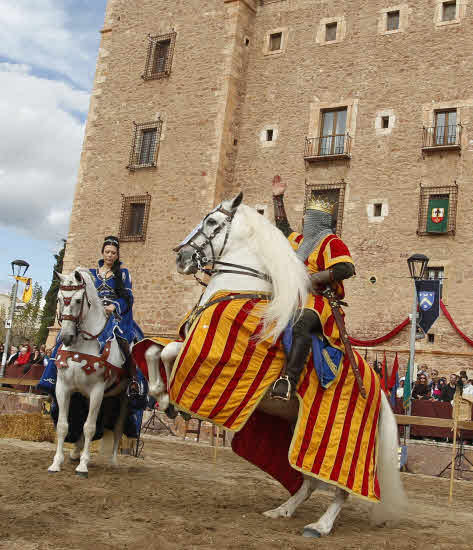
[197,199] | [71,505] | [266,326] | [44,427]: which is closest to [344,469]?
[266,326]

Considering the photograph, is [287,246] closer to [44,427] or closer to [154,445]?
[44,427]

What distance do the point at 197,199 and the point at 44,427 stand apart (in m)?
15.6

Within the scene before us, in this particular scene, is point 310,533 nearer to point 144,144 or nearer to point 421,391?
point 421,391

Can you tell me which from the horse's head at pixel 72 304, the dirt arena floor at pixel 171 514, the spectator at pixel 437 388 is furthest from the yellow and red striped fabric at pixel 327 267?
the spectator at pixel 437 388

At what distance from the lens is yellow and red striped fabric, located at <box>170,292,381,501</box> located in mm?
5043

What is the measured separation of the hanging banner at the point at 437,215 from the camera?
21953 mm

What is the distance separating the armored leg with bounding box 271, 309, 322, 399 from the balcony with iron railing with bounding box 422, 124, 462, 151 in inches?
734

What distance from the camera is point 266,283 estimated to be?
17.6 ft

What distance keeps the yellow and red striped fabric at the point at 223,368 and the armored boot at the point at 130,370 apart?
2.84 meters

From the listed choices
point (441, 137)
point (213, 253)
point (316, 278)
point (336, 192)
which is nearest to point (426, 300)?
point (441, 137)

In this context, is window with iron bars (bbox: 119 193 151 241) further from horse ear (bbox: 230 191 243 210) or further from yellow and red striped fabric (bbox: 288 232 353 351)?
yellow and red striped fabric (bbox: 288 232 353 351)

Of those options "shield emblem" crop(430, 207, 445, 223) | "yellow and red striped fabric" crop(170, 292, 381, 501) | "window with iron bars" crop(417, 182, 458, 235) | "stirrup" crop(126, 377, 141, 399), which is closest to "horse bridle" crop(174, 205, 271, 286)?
"yellow and red striped fabric" crop(170, 292, 381, 501)

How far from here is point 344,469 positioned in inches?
211

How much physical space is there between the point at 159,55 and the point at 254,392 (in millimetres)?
25481
